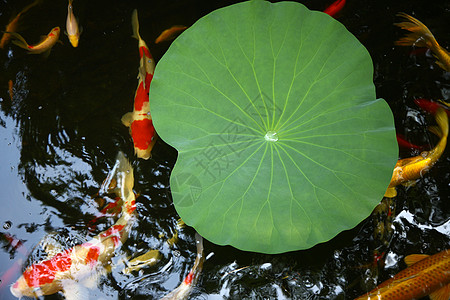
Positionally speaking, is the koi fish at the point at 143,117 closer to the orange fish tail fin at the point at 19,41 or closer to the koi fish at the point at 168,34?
the koi fish at the point at 168,34

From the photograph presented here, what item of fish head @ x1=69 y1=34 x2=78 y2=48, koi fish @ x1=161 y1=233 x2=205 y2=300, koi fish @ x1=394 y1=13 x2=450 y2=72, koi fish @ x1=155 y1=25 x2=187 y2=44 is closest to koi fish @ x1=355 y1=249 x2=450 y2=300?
koi fish @ x1=161 y1=233 x2=205 y2=300

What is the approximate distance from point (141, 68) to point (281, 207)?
1.29 meters

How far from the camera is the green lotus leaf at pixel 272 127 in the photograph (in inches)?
71.3

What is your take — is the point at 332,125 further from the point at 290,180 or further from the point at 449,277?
the point at 449,277

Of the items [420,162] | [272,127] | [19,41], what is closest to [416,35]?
[420,162]

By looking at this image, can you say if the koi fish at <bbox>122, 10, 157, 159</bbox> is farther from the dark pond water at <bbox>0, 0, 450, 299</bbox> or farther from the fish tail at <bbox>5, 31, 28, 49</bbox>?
the fish tail at <bbox>5, 31, 28, 49</bbox>

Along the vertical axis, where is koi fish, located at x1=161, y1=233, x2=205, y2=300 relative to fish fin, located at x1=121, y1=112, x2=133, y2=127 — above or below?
below

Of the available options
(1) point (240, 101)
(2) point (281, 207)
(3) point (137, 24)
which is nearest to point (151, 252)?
(2) point (281, 207)

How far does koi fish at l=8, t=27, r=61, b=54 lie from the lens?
8.34 ft

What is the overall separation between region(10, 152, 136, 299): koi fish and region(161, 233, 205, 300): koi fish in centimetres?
39

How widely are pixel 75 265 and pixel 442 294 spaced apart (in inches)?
75.7

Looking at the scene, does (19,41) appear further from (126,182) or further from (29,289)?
(29,289)

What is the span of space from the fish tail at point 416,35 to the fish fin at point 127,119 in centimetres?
178

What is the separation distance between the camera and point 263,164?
181cm
